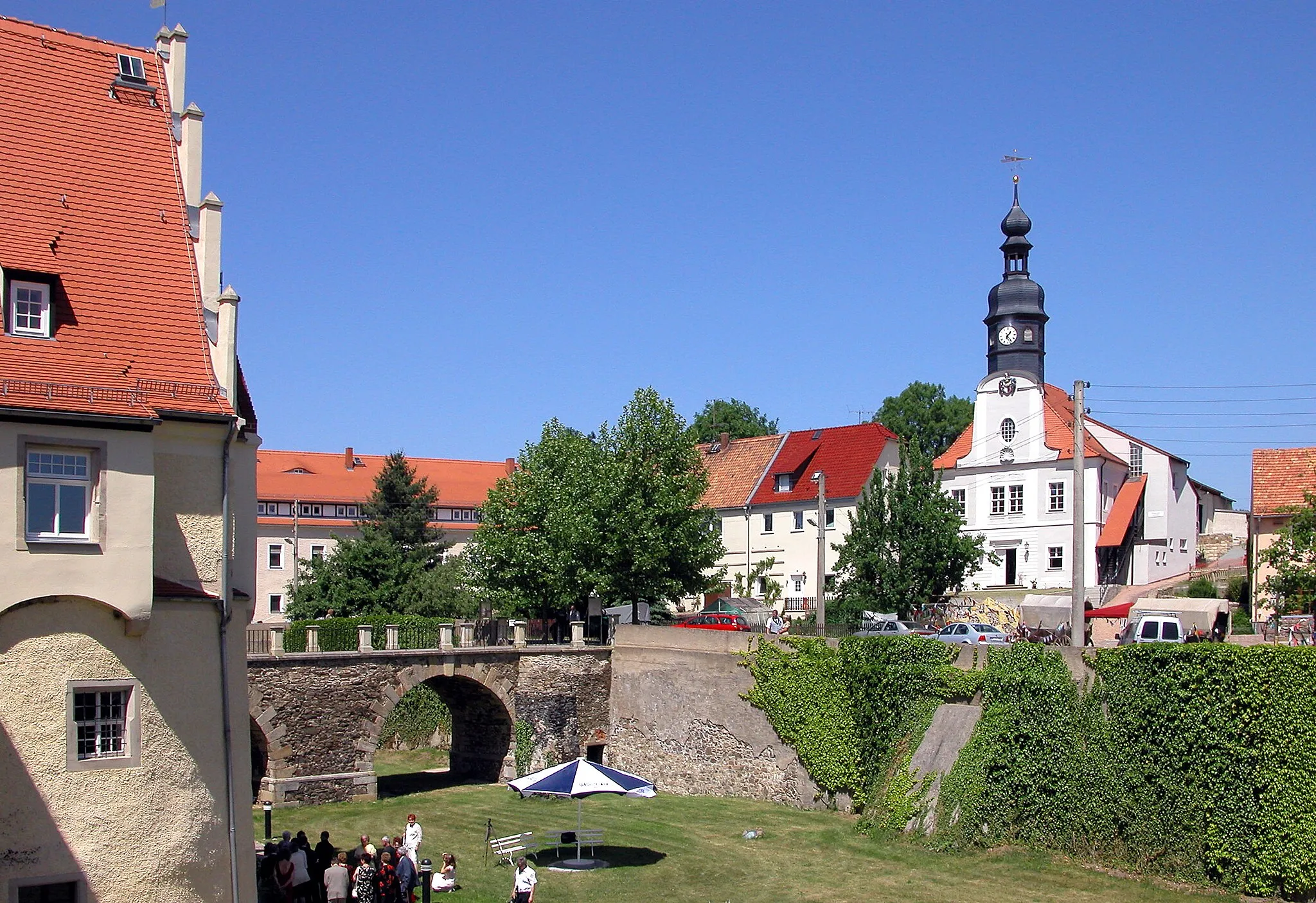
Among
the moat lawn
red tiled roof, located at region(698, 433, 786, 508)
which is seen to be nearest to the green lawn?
the moat lawn

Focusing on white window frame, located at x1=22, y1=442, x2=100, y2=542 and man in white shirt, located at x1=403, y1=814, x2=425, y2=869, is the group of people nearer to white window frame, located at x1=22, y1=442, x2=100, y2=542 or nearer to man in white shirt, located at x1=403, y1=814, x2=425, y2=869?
man in white shirt, located at x1=403, y1=814, x2=425, y2=869

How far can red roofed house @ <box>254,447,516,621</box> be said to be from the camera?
69562mm

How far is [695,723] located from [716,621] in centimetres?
631

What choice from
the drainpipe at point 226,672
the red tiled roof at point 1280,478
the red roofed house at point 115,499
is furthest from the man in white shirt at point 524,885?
the red tiled roof at point 1280,478

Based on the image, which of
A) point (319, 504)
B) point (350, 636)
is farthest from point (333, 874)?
point (319, 504)

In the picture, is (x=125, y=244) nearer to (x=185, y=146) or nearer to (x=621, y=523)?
(x=185, y=146)

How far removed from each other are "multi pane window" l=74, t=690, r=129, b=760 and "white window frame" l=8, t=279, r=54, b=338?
14.2 ft

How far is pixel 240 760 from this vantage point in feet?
55.0

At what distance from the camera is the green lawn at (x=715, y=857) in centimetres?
2647

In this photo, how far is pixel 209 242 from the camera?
57.9 feet

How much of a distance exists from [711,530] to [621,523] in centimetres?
541

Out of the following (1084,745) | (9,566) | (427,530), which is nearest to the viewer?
(9,566)

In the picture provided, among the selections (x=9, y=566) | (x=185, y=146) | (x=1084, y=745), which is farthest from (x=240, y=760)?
(x=1084, y=745)

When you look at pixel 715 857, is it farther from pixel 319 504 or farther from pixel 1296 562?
pixel 319 504
